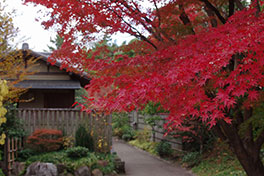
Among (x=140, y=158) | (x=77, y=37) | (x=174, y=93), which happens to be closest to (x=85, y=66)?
(x=77, y=37)

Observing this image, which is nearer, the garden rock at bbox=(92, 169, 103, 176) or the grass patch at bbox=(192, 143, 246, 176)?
the garden rock at bbox=(92, 169, 103, 176)

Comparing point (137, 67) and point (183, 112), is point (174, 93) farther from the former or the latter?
point (137, 67)

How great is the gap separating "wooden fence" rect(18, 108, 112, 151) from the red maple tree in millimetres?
4462

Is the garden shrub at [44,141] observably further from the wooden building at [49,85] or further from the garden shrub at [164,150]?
the garden shrub at [164,150]

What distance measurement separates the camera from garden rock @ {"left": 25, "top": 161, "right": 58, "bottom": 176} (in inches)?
327

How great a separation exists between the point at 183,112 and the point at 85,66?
276 cm

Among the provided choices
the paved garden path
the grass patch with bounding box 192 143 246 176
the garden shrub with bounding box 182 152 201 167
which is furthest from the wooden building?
the grass patch with bounding box 192 143 246 176

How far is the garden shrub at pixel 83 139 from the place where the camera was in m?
10.1

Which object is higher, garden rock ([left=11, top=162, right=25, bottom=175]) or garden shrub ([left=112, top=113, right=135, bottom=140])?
garden rock ([left=11, top=162, right=25, bottom=175])

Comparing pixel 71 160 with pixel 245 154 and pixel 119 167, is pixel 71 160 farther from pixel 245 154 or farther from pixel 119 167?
pixel 245 154

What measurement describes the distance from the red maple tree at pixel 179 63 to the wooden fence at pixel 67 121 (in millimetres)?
4462

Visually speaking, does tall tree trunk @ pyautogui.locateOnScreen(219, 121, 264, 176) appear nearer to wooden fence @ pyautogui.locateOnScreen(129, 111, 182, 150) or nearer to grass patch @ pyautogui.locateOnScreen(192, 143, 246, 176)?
grass patch @ pyautogui.locateOnScreen(192, 143, 246, 176)

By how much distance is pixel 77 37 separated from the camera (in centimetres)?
610

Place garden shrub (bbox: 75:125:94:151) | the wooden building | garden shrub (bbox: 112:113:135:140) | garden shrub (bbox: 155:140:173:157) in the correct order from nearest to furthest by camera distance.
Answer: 1. garden shrub (bbox: 75:125:94:151)
2. garden shrub (bbox: 155:140:173:157)
3. the wooden building
4. garden shrub (bbox: 112:113:135:140)
